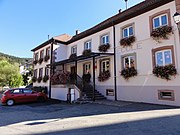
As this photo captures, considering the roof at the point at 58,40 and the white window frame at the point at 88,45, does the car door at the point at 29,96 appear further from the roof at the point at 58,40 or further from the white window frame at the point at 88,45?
the roof at the point at 58,40

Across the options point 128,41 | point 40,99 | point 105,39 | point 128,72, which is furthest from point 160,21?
point 40,99

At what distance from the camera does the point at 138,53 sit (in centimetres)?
1307

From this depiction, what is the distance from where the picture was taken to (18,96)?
14375 mm

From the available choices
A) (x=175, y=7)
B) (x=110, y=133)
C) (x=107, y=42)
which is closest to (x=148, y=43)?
(x=175, y=7)

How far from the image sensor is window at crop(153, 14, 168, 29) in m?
Answer: 11.8

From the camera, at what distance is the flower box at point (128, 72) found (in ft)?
42.8

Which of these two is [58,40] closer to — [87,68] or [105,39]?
[87,68]

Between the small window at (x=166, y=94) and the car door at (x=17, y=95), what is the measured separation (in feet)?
37.1

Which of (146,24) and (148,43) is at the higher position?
(146,24)

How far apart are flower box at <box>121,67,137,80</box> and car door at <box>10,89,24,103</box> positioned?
9.05 m

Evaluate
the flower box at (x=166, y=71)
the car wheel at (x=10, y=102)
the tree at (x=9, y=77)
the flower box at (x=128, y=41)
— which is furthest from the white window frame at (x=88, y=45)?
the tree at (x=9, y=77)

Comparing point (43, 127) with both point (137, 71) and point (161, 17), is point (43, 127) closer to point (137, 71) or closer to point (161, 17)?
point (137, 71)

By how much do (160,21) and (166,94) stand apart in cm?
529

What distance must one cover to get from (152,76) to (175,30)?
3462 mm
